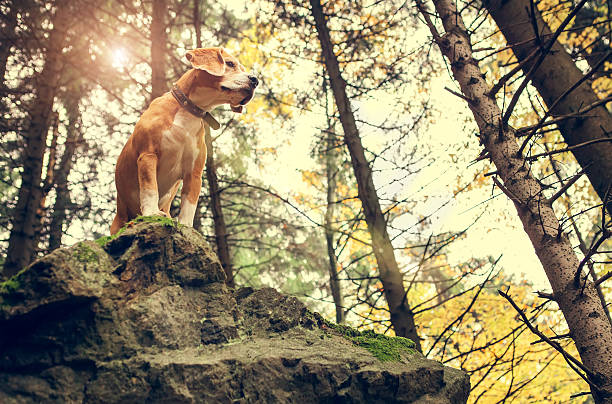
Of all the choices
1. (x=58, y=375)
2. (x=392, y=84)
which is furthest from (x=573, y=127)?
(x=58, y=375)

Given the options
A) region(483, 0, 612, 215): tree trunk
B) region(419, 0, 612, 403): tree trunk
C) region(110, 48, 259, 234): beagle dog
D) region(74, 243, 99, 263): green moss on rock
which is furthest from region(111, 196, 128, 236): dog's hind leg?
region(483, 0, 612, 215): tree trunk

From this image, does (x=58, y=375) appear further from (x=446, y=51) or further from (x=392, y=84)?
(x=392, y=84)

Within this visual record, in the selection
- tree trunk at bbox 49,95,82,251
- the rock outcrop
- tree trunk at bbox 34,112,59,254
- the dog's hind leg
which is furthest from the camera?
tree trunk at bbox 49,95,82,251

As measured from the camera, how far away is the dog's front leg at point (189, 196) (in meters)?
3.63

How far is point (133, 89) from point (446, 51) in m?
9.68

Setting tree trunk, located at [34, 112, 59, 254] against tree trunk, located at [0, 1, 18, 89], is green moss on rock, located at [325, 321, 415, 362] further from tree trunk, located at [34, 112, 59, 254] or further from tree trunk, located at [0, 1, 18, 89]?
tree trunk, located at [0, 1, 18, 89]

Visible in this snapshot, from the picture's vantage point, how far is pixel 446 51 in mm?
4480

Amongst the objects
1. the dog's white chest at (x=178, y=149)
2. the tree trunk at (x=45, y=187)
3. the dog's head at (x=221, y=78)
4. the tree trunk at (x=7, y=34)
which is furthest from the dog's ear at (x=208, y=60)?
the tree trunk at (x=7, y=34)

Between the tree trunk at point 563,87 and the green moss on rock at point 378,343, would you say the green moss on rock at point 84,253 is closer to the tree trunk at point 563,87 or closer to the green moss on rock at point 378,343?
the green moss on rock at point 378,343

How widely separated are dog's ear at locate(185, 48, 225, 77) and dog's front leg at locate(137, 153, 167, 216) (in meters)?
0.84

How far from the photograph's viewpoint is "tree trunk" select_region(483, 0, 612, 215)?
15.4 feet

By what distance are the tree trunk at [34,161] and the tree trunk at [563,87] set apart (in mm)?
7436

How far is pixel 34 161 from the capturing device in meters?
7.33

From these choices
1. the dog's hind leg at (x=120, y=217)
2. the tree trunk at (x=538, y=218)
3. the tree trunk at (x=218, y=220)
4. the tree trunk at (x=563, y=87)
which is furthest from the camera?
the tree trunk at (x=218, y=220)
